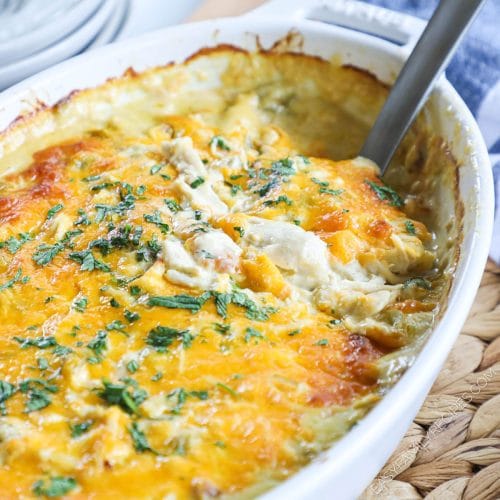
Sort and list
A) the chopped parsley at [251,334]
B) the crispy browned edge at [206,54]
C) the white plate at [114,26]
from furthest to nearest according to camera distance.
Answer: the white plate at [114,26], the crispy browned edge at [206,54], the chopped parsley at [251,334]

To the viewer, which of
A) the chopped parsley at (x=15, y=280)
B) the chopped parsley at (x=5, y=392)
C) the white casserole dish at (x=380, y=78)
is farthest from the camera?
the chopped parsley at (x=15, y=280)

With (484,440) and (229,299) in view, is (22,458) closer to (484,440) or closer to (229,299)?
(229,299)

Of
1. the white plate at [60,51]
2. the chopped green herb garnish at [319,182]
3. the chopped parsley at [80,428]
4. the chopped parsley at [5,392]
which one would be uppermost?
the chopped green herb garnish at [319,182]

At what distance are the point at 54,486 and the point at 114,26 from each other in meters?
2.60

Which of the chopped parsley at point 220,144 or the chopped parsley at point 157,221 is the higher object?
the chopped parsley at point 220,144

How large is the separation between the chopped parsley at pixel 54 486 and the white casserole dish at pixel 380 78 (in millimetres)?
491

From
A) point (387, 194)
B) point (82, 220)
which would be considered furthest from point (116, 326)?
point (387, 194)

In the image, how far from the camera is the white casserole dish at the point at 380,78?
63.4 inches

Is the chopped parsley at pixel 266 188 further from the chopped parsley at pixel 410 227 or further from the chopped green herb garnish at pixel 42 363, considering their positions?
the chopped green herb garnish at pixel 42 363

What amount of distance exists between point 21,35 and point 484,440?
101 inches

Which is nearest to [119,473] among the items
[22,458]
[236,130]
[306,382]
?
[22,458]

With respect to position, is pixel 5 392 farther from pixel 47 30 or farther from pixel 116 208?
A: pixel 47 30

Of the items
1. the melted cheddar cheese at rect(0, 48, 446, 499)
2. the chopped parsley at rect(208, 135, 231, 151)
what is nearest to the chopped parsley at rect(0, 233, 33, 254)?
the melted cheddar cheese at rect(0, 48, 446, 499)

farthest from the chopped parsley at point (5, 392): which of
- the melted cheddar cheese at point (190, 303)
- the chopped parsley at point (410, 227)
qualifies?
the chopped parsley at point (410, 227)
